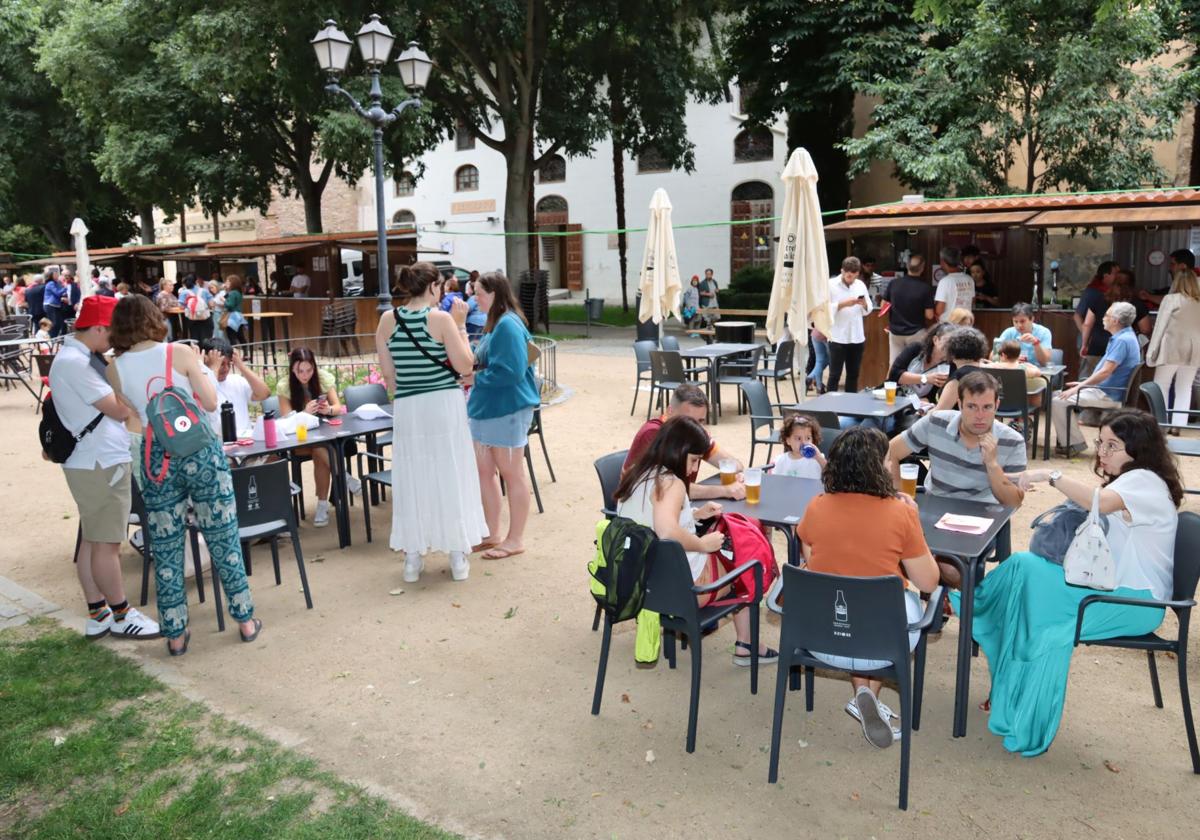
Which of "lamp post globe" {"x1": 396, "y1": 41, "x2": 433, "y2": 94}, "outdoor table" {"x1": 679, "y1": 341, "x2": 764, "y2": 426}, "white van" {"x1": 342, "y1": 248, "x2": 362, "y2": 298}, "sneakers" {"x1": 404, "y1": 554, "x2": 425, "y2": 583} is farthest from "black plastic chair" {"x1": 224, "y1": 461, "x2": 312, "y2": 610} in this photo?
"white van" {"x1": 342, "y1": 248, "x2": 362, "y2": 298}

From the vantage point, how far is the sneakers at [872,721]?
3.71m

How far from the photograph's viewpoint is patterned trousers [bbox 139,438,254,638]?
15.2 feet

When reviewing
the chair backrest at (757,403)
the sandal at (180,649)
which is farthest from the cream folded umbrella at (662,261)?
the sandal at (180,649)

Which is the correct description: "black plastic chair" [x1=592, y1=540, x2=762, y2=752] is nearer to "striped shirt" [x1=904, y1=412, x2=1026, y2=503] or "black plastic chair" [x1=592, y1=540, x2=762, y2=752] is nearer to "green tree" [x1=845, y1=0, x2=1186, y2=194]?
"striped shirt" [x1=904, y1=412, x2=1026, y2=503]

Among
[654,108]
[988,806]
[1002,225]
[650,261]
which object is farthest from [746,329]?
[988,806]

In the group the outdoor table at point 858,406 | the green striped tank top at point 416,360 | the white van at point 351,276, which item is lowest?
the outdoor table at point 858,406

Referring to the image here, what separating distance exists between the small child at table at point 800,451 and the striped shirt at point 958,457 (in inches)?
26.0

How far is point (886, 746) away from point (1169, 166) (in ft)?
71.1

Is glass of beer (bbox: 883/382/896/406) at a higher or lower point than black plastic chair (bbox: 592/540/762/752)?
higher

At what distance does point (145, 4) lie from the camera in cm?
2208

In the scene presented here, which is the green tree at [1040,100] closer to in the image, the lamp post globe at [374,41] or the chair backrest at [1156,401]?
the lamp post globe at [374,41]

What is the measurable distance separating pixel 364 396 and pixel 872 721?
4.87 m

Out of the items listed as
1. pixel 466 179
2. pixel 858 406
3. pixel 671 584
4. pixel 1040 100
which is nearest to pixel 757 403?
pixel 858 406

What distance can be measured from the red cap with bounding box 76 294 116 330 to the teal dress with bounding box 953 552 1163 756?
430cm
